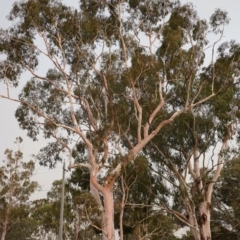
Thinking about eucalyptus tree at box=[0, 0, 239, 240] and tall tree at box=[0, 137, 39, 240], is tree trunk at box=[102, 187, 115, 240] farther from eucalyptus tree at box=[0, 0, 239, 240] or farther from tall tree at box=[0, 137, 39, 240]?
tall tree at box=[0, 137, 39, 240]

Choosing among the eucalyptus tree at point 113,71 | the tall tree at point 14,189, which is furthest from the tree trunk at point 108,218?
the tall tree at point 14,189

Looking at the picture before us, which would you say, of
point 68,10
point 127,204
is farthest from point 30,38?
point 127,204

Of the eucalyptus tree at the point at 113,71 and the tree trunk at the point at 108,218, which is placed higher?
the eucalyptus tree at the point at 113,71

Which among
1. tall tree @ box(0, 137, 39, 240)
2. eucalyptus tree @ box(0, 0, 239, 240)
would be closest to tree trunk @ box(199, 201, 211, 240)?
eucalyptus tree @ box(0, 0, 239, 240)

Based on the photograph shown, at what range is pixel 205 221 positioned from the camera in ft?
55.1

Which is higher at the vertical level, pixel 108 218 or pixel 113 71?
pixel 113 71

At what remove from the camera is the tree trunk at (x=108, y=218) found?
12133mm

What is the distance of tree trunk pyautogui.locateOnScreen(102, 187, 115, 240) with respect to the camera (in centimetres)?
1213

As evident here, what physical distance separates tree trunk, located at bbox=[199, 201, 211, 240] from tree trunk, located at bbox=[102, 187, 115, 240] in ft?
19.6

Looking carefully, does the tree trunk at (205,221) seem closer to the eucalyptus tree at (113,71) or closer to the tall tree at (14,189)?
the eucalyptus tree at (113,71)

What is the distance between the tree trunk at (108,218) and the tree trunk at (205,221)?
19.6ft

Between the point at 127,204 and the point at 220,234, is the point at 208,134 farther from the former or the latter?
the point at 220,234

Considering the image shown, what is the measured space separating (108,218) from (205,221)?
635cm

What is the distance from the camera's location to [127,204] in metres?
17.3
